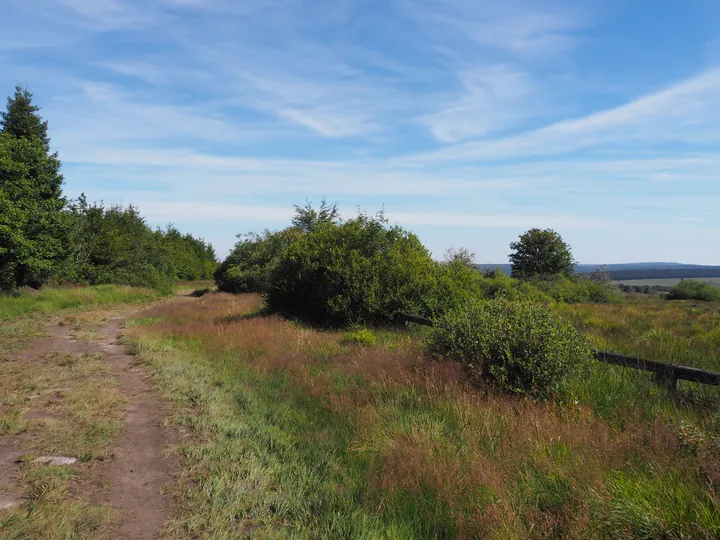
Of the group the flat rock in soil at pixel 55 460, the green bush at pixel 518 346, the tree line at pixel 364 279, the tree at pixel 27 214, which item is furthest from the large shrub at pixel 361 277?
the tree at pixel 27 214

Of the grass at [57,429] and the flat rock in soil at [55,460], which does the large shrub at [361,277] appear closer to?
the grass at [57,429]

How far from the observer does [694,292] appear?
136 ft

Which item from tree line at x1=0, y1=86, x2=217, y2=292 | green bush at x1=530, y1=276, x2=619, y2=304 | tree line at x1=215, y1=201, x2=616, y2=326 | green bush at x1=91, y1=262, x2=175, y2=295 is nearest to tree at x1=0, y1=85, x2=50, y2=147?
tree line at x1=0, y1=86, x2=217, y2=292

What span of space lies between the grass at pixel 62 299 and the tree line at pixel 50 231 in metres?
1.80

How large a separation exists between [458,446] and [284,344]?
732 centimetres

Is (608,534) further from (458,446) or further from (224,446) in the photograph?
(224,446)

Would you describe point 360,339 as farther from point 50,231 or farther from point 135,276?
point 135,276

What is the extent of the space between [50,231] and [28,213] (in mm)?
2209

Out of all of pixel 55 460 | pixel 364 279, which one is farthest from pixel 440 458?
pixel 364 279

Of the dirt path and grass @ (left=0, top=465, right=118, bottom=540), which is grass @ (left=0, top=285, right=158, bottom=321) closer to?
the dirt path

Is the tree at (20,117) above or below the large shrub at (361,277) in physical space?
above

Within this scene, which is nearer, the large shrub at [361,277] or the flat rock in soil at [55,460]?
the flat rock in soil at [55,460]

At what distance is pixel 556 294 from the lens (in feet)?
97.8

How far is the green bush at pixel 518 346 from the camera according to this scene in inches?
247
